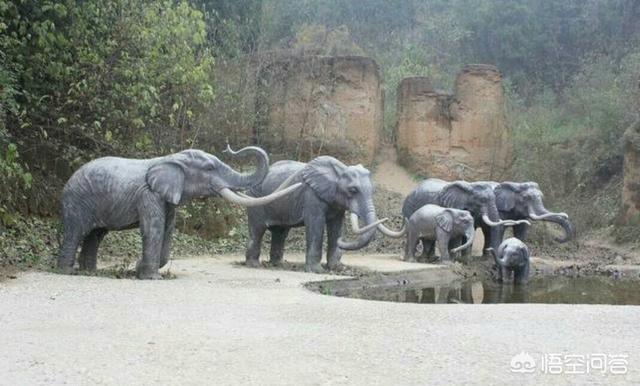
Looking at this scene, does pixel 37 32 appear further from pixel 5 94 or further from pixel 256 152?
pixel 256 152

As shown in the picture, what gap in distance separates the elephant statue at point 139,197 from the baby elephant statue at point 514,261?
4449 mm

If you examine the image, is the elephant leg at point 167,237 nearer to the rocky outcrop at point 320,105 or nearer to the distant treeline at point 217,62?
the distant treeline at point 217,62

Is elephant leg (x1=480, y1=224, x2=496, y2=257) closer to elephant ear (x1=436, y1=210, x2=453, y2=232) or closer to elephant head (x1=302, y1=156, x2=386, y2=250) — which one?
elephant ear (x1=436, y1=210, x2=453, y2=232)

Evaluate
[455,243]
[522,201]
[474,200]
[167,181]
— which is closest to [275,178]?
[167,181]

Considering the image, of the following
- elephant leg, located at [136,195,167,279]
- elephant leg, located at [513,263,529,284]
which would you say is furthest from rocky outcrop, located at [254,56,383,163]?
elephant leg, located at [136,195,167,279]

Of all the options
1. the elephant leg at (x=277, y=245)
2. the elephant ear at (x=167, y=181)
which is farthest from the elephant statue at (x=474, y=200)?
the elephant ear at (x=167, y=181)

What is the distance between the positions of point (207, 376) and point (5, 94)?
7203mm

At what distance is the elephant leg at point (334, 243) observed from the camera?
1385 centimetres

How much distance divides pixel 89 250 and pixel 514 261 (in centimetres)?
680

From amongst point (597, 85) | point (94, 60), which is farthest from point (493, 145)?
point (94, 60)

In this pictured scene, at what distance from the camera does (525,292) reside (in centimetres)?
1327

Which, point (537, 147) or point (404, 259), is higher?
point (537, 147)

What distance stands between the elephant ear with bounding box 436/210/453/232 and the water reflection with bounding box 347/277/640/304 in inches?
59.7

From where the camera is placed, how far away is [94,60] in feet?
47.7
